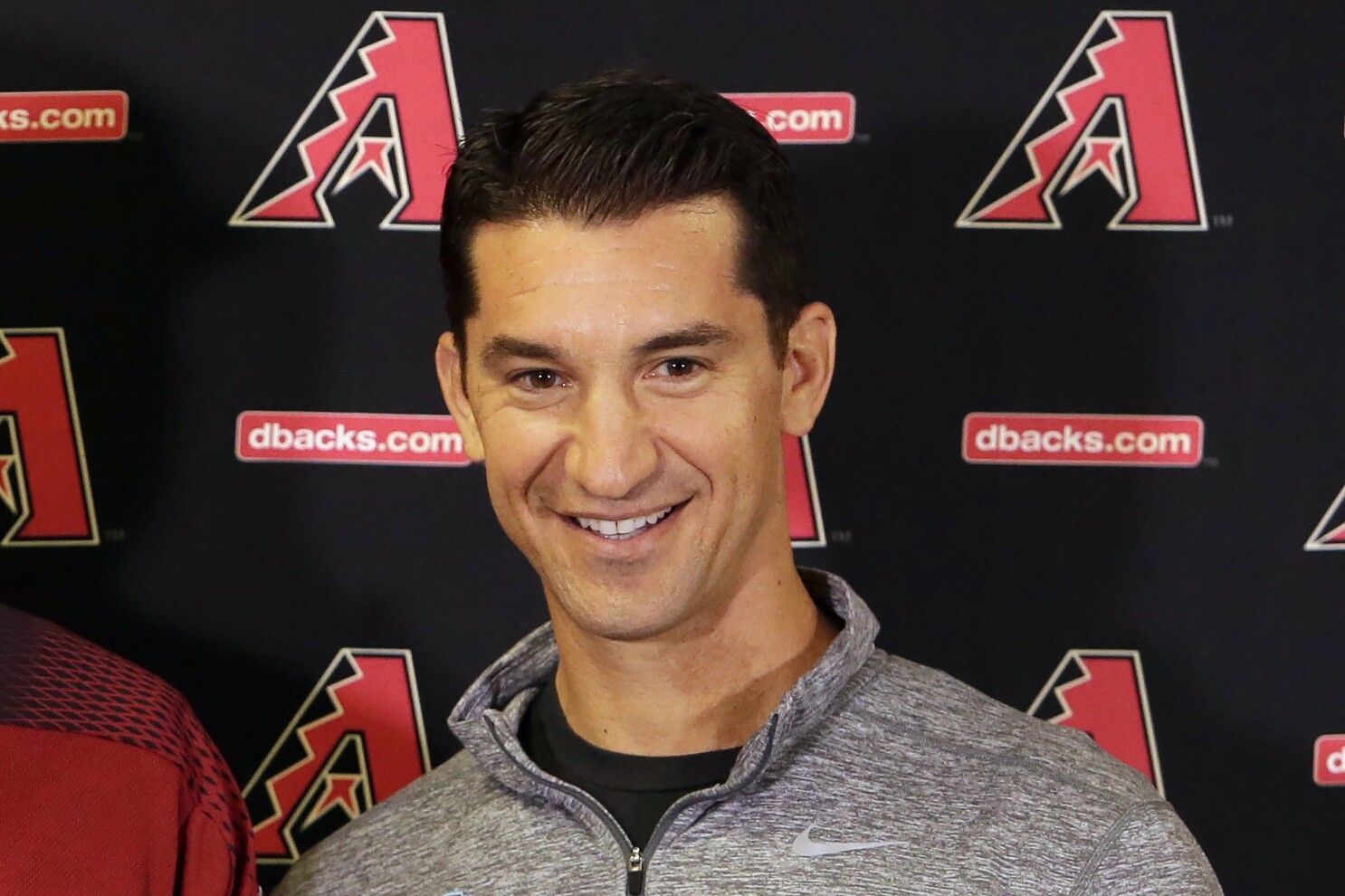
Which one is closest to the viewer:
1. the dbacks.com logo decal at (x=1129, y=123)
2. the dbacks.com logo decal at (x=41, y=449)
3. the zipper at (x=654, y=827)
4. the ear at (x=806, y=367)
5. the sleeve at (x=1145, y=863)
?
the sleeve at (x=1145, y=863)

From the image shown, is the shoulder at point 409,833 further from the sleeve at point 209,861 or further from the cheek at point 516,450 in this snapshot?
the cheek at point 516,450

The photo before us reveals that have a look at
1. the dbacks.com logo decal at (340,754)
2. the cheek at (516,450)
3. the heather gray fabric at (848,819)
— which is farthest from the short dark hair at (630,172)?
the dbacks.com logo decal at (340,754)

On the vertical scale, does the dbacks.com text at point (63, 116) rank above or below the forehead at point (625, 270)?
above

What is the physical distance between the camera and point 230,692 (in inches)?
86.3

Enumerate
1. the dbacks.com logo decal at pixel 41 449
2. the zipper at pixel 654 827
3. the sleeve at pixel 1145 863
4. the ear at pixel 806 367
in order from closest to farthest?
the sleeve at pixel 1145 863 < the zipper at pixel 654 827 < the ear at pixel 806 367 < the dbacks.com logo decal at pixel 41 449

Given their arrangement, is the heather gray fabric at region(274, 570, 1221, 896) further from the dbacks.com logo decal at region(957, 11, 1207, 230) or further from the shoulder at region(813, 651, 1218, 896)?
the dbacks.com logo decal at region(957, 11, 1207, 230)

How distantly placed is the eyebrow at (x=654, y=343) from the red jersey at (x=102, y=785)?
19.1 inches

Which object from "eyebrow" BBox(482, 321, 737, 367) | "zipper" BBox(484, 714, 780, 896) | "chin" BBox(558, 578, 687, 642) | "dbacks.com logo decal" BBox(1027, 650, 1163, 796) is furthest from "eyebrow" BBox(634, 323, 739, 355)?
"dbacks.com logo decal" BBox(1027, 650, 1163, 796)

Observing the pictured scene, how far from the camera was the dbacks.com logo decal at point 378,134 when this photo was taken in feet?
6.92

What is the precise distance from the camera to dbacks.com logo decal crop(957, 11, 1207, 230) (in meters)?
2.04

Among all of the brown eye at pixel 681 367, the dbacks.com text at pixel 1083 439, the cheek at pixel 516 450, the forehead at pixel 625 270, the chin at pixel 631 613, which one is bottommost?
the dbacks.com text at pixel 1083 439

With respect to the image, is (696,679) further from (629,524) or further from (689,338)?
(689,338)

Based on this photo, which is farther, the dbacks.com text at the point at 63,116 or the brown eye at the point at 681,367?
the dbacks.com text at the point at 63,116

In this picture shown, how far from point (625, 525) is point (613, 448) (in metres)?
0.09
